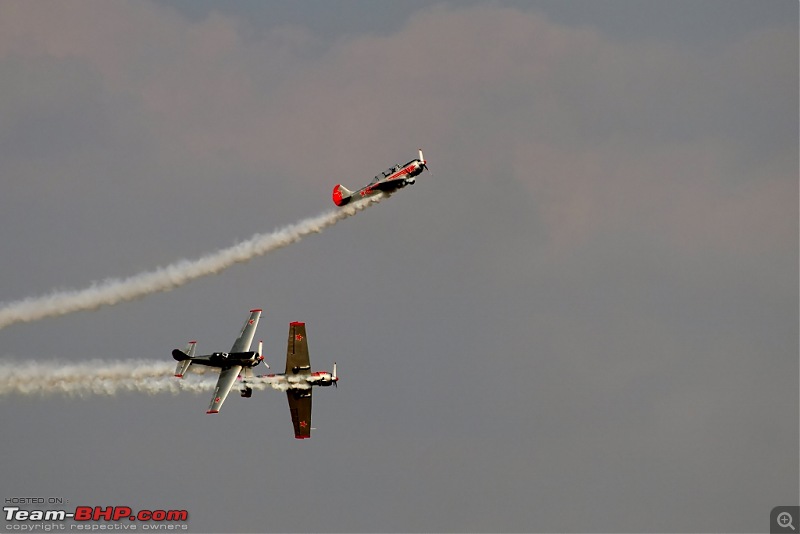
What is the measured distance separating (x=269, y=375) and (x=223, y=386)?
3.65 m

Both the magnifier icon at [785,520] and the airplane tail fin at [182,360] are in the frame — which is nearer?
the airplane tail fin at [182,360]

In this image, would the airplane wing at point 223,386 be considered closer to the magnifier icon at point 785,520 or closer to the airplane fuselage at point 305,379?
the airplane fuselage at point 305,379

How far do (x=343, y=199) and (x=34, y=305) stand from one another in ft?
70.0

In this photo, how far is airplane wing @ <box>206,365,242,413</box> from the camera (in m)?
78.2

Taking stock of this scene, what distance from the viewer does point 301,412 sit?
84125 mm

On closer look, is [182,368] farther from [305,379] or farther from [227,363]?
[305,379]

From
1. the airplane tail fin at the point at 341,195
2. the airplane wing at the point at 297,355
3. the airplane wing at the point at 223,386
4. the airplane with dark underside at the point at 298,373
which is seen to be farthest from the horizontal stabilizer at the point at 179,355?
the airplane tail fin at the point at 341,195

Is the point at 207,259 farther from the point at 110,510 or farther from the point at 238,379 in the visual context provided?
the point at 110,510

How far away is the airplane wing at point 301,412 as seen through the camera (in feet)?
274

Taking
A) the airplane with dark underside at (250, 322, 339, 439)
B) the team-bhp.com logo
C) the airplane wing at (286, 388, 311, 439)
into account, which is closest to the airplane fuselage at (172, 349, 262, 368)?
the airplane with dark underside at (250, 322, 339, 439)

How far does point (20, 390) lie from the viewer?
74.8 m

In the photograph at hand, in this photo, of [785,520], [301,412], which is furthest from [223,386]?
[785,520]

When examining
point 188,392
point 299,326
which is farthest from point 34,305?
point 299,326

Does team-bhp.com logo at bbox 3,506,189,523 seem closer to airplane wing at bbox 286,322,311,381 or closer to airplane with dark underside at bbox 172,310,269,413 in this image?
airplane with dark underside at bbox 172,310,269,413
